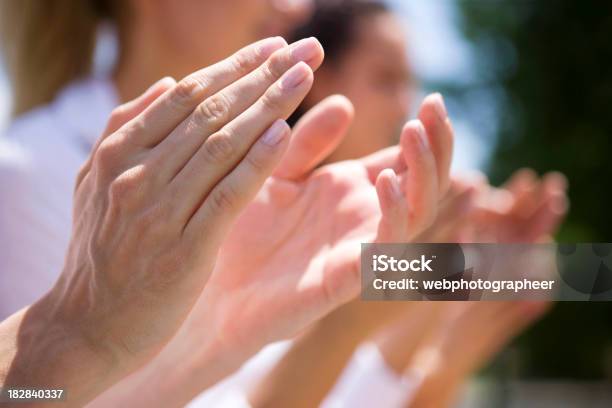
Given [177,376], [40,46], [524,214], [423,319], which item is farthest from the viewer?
[423,319]

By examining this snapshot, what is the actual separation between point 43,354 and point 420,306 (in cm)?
71

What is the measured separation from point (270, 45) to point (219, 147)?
66mm

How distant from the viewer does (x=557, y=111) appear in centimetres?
508

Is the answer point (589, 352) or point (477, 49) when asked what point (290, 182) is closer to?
point (589, 352)

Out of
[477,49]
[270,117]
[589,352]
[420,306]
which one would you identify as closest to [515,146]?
[477,49]

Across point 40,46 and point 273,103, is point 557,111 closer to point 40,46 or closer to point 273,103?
point 40,46

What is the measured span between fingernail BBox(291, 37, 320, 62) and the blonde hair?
1.64 feet

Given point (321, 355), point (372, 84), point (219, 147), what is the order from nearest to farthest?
point (219, 147)
point (321, 355)
point (372, 84)

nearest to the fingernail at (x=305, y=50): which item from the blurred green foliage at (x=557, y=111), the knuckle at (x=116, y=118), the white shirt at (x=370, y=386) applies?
the knuckle at (x=116, y=118)

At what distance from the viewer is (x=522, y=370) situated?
15.0 ft

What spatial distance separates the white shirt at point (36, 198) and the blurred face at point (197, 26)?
13 cm

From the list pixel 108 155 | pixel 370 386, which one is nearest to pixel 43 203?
pixel 108 155

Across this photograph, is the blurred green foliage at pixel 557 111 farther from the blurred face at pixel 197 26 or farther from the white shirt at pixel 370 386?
the blurred face at pixel 197 26

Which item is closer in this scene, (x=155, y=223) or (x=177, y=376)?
(x=155, y=223)
